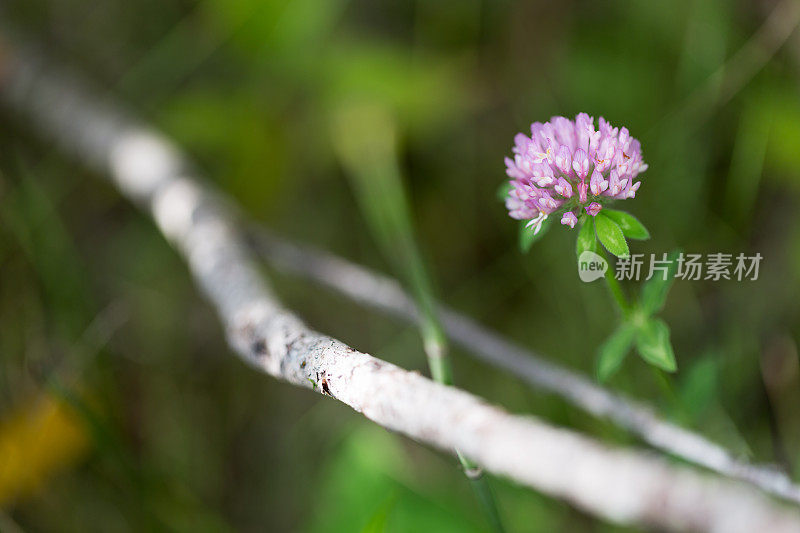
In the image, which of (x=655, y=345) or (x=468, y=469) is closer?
(x=468, y=469)

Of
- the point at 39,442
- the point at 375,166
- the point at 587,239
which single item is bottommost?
the point at 39,442

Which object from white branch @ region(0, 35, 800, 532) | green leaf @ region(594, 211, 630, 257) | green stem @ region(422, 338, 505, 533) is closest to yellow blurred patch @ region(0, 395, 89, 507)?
white branch @ region(0, 35, 800, 532)

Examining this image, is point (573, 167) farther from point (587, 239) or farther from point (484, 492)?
point (484, 492)

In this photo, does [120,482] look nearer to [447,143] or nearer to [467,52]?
[447,143]

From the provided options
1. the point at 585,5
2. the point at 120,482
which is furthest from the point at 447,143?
the point at 120,482

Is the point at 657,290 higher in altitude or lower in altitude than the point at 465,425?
higher

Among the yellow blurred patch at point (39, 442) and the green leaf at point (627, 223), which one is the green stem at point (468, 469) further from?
the yellow blurred patch at point (39, 442)

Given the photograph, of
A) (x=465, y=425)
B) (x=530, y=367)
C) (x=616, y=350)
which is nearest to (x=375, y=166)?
(x=530, y=367)
